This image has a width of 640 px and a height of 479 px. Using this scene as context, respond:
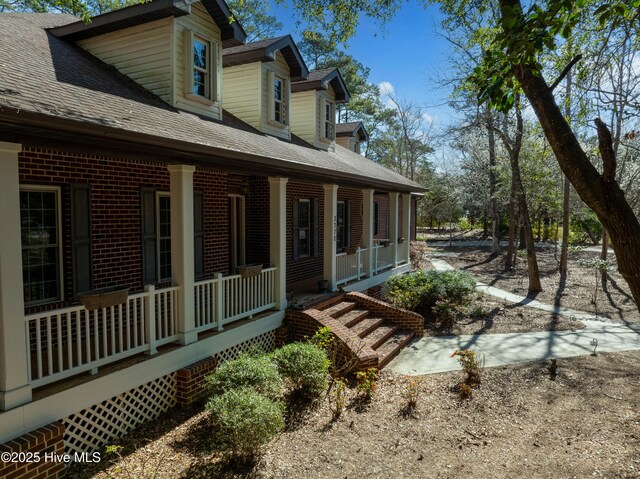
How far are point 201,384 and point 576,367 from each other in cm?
666

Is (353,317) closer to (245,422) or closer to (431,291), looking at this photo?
(431,291)

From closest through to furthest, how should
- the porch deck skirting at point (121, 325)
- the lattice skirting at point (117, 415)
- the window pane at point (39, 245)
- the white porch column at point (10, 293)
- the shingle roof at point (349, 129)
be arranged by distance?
the white porch column at point (10, 293)
the porch deck skirting at point (121, 325)
the lattice skirting at point (117, 415)
the window pane at point (39, 245)
the shingle roof at point (349, 129)

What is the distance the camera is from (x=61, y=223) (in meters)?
6.07

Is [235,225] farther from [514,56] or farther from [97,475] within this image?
[514,56]

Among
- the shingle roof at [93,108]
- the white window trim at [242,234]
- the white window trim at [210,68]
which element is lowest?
the white window trim at [242,234]

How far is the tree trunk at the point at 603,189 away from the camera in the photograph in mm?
3299

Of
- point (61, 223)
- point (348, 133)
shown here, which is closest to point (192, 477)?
point (61, 223)

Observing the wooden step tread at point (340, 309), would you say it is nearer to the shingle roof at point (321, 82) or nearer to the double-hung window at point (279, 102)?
the double-hung window at point (279, 102)

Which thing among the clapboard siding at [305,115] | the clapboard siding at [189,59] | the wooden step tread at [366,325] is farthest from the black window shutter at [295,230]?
the clapboard siding at [189,59]

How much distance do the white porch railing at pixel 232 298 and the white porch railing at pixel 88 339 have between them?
0.57 m

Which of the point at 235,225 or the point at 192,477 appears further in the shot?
the point at 235,225

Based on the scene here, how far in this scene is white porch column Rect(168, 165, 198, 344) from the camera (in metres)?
6.03

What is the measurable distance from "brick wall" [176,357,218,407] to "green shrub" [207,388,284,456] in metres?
1.11

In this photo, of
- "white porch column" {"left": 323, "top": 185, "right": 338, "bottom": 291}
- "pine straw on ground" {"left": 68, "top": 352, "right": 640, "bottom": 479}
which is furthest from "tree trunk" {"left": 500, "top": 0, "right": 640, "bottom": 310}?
"white porch column" {"left": 323, "top": 185, "right": 338, "bottom": 291}
